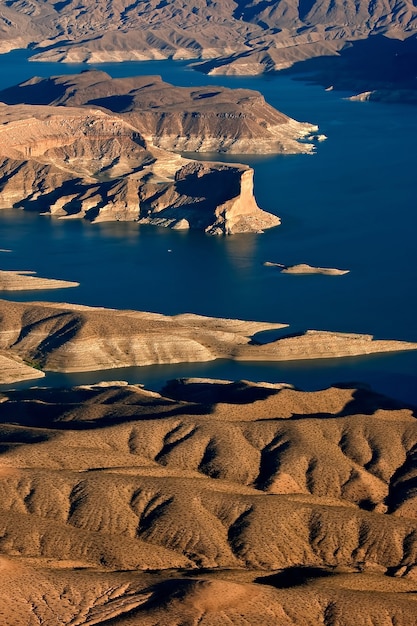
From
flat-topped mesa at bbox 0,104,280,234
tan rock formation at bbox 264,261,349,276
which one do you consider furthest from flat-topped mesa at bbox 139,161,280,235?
tan rock formation at bbox 264,261,349,276

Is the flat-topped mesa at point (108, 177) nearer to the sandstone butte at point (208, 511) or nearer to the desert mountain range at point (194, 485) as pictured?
the desert mountain range at point (194, 485)

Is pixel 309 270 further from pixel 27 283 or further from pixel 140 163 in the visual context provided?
pixel 140 163

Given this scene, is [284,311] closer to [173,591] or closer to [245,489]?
[245,489]

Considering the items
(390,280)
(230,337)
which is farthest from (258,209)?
(230,337)

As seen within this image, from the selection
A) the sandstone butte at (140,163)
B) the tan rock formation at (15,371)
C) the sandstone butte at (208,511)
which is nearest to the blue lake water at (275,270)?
the tan rock formation at (15,371)

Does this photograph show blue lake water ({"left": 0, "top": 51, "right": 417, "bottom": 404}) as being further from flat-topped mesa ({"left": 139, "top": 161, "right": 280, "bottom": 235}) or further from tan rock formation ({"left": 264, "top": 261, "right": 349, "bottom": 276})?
flat-topped mesa ({"left": 139, "top": 161, "right": 280, "bottom": 235})
